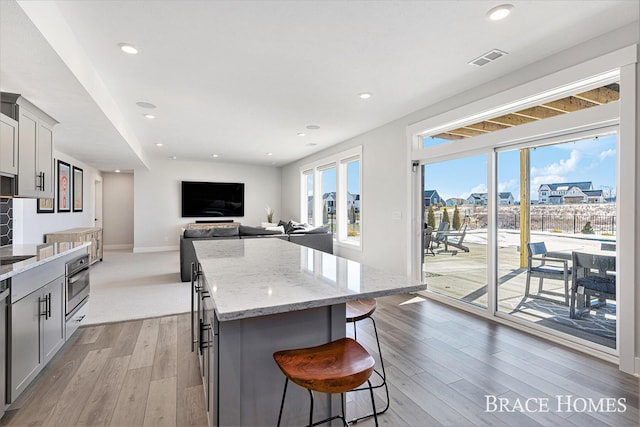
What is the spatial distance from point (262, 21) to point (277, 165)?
7.13m

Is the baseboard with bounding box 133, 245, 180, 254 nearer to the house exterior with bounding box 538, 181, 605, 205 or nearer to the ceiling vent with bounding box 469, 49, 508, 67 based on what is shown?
the ceiling vent with bounding box 469, 49, 508, 67

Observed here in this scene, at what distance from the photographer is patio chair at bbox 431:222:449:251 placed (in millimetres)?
4070

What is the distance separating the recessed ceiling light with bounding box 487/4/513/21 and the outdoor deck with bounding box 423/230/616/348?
1962mm

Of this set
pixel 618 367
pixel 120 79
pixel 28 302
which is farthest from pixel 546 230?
pixel 120 79

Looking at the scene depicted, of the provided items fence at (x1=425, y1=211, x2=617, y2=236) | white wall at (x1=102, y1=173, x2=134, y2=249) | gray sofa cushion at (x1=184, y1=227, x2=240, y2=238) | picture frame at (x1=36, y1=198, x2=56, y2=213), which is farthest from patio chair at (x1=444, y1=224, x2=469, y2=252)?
white wall at (x1=102, y1=173, x2=134, y2=249)

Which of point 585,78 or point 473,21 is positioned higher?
point 473,21

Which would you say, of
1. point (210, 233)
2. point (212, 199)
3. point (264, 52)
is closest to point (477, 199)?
point (264, 52)

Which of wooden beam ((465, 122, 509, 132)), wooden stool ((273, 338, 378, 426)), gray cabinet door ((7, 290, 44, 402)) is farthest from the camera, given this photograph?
wooden beam ((465, 122, 509, 132))

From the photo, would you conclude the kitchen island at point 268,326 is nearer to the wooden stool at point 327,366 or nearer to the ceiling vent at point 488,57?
the wooden stool at point 327,366

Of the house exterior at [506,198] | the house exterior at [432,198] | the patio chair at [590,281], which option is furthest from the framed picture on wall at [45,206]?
the patio chair at [590,281]

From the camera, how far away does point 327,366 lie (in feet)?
3.89

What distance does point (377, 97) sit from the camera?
3.69 m

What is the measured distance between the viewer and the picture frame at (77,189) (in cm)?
605

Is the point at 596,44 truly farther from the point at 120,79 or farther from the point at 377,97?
the point at 120,79
